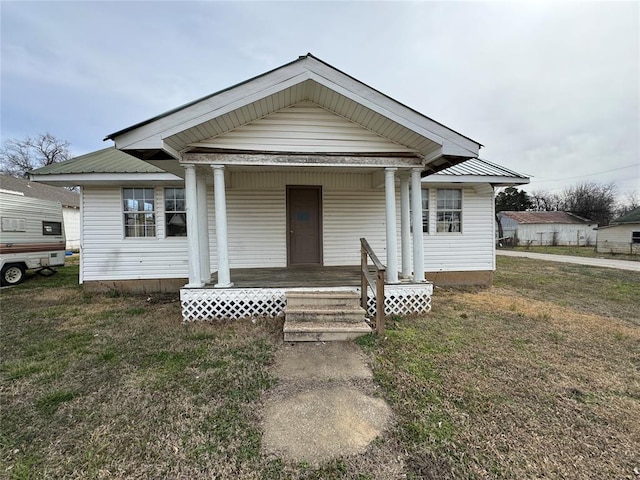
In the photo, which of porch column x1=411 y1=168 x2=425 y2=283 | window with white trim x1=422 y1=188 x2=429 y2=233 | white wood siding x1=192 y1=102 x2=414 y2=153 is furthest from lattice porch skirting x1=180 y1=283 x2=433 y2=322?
window with white trim x1=422 y1=188 x2=429 y2=233

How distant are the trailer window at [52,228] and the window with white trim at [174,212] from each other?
5.80m

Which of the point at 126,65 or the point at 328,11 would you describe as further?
the point at 126,65

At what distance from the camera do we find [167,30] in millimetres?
10125

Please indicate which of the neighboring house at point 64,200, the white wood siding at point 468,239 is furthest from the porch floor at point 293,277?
the neighboring house at point 64,200

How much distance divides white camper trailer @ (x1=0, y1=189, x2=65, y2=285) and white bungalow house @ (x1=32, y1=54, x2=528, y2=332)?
317cm

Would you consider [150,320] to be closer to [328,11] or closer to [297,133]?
[297,133]

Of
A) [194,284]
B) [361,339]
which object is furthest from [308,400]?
[194,284]

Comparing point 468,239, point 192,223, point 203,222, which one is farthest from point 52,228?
point 468,239

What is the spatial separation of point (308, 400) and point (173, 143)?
422 cm

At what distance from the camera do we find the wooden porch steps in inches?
157

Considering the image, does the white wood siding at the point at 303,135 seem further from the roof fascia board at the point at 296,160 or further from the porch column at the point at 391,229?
the porch column at the point at 391,229

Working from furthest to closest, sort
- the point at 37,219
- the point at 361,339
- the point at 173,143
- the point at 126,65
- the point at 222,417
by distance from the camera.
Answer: the point at 126,65 < the point at 37,219 < the point at 173,143 < the point at 361,339 < the point at 222,417

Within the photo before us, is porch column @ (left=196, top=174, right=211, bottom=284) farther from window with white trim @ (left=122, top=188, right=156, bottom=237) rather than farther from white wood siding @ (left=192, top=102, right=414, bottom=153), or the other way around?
window with white trim @ (left=122, top=188, right=156, bottom=237)

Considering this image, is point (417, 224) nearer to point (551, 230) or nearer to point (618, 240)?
point (618, 240)
